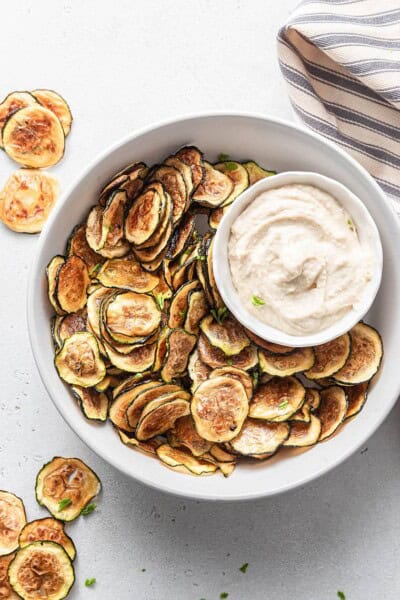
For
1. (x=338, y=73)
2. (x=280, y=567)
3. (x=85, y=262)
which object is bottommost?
(x=280, y=567)

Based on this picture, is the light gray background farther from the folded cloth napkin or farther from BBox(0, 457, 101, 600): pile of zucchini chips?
the folded cloth napkin

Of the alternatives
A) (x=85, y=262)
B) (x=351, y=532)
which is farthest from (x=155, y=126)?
(x=351, y=532)

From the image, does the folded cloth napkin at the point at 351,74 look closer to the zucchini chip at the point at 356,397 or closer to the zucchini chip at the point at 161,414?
the zucchini chip at the point at 356,397

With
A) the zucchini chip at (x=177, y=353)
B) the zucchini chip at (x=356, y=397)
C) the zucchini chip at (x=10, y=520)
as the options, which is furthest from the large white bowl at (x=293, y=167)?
the zucchini chip at (x=10, y=520)

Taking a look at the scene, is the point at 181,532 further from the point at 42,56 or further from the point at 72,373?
the point at 42,56

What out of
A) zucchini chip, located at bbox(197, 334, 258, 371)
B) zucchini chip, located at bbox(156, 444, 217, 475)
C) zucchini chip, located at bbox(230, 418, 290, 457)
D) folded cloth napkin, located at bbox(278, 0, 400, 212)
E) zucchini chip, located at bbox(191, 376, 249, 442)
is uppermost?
folded cloth napkin, located at bbox(278, 0, 400, 212)

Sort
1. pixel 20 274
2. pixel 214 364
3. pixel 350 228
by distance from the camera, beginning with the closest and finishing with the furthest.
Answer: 1. pixel 350 228
2. pixel 214 364
3. pixel 20 274

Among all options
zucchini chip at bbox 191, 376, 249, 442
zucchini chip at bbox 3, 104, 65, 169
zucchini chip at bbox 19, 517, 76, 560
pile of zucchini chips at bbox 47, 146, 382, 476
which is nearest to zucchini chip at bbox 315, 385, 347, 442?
pile of zucchini chips at bbox 47, 146, 382, 476
